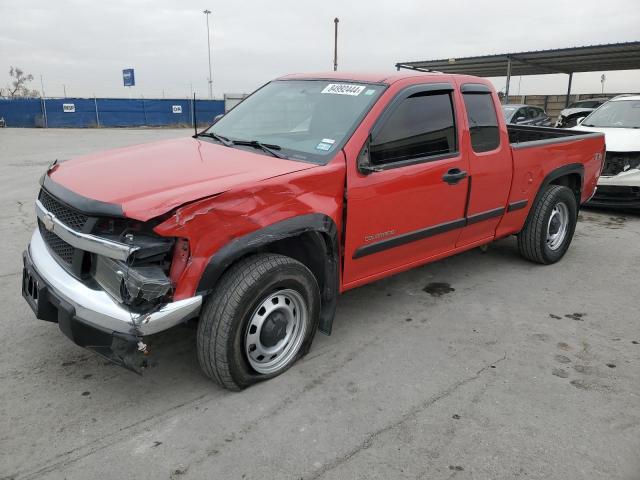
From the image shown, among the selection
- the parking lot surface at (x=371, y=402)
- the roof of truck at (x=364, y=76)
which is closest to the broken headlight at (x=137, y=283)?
the parking lot surface at (x=371, y=402)

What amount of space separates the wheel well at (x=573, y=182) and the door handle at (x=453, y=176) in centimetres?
194

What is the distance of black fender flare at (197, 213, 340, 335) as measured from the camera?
2566 millimetres

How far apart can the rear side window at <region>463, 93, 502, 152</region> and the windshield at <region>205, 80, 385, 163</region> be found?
955mm

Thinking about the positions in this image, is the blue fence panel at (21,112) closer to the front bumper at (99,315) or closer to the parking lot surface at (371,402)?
the parking lot surface at (371,402)

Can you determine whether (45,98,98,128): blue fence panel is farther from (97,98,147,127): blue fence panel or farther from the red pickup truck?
the red pickup truck

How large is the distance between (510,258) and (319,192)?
322cm

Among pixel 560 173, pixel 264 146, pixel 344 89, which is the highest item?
pixel 344 89

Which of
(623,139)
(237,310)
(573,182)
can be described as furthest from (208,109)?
(237,310)

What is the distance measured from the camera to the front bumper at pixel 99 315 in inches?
95.7

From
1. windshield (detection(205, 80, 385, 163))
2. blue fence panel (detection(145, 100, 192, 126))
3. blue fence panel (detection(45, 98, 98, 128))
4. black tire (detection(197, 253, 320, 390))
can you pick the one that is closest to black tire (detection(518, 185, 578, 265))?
windshield (detection(205, 80, 385, 163))

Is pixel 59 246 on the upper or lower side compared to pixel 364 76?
lower

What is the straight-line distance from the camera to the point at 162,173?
2857 millimetres

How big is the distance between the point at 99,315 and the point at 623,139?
7708 mm

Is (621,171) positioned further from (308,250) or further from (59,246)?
(59,246)
